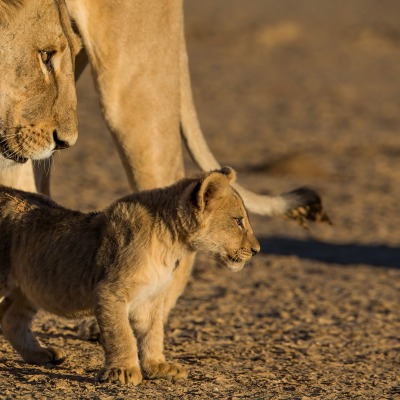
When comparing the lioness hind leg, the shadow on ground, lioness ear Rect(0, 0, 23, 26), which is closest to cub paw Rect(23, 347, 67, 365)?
the lioness hind leg

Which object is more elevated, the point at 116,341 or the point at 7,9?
the point at 7,9

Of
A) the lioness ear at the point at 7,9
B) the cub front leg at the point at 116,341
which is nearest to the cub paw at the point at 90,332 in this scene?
the cub front leg at the point at 116,341

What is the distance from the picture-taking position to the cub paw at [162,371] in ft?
16.5

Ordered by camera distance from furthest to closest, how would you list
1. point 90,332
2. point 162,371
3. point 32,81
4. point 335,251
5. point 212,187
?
point 335,251, point 90,332, point 32,81, point 162,371, point 212,187

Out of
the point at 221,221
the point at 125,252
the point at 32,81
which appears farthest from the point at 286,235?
the point at 125,252

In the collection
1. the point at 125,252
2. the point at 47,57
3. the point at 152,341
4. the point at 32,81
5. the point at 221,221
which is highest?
the point at 47,57

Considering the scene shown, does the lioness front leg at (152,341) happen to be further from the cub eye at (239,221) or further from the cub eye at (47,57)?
the cub eye at (47,57)

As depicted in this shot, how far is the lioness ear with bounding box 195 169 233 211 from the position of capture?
4.86m

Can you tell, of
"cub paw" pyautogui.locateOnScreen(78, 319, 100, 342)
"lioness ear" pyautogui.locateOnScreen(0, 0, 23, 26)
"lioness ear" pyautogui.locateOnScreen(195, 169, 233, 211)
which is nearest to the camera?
"lioness ear" pyautogui.locateOnScreen(195, 169, 233, 211)

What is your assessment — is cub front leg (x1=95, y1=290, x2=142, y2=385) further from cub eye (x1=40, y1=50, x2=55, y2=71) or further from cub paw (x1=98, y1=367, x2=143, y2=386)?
cub eye (x1=40, y1=50, x2=55, y2=71)

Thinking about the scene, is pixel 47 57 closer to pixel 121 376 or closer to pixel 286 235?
pixel 121 376

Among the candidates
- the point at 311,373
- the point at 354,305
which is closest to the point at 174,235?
the point at 311,373

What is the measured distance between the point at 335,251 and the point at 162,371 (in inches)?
182

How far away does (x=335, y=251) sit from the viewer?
9.45 meters
